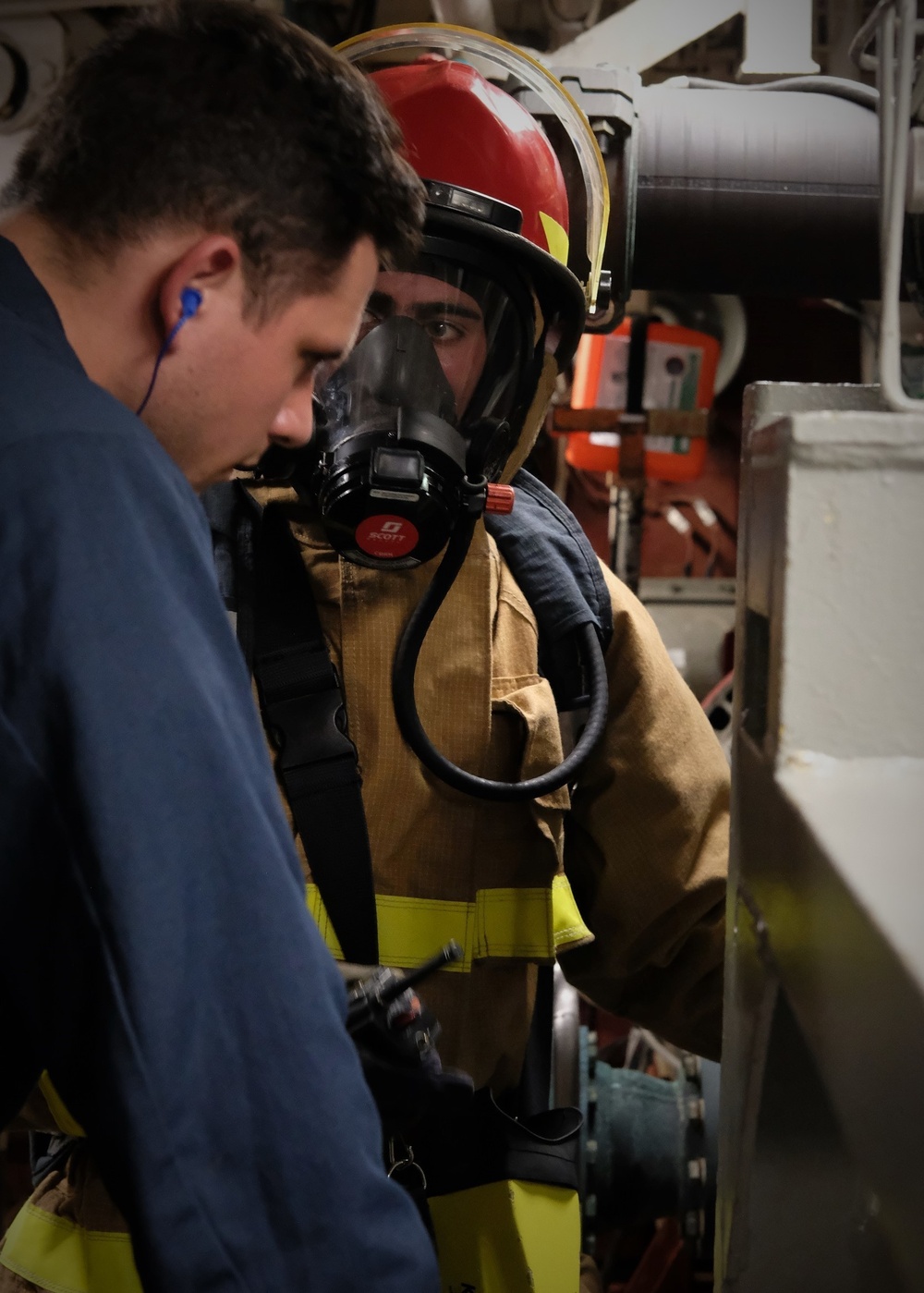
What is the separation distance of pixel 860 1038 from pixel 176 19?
1.07 metres

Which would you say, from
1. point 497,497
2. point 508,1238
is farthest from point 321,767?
point 508,1238

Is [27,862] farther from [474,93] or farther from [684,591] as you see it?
[684,591]

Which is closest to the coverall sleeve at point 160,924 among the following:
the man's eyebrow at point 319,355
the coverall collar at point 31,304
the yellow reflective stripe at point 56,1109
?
the coverall collar at point 31,304

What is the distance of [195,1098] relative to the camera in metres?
0.69

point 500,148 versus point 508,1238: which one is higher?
point 500,148

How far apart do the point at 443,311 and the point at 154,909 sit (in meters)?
1.07

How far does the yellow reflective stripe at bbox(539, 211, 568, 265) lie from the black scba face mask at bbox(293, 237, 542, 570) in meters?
0.16

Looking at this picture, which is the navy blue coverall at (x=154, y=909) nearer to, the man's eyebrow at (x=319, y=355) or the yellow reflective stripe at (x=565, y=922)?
the man's eyebrow at (x=319, y=355)

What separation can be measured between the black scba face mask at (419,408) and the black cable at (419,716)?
1.4 inches

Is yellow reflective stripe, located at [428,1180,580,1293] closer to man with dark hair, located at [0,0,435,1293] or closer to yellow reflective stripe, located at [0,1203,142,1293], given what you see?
yellow reflective stripe, located at [0,1203,142,1293]

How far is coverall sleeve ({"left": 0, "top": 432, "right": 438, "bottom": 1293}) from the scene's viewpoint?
674 millimetres

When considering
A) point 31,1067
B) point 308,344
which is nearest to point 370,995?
point 31,1067

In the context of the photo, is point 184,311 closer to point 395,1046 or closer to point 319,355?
point 319,355

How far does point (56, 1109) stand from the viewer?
1288 mm
